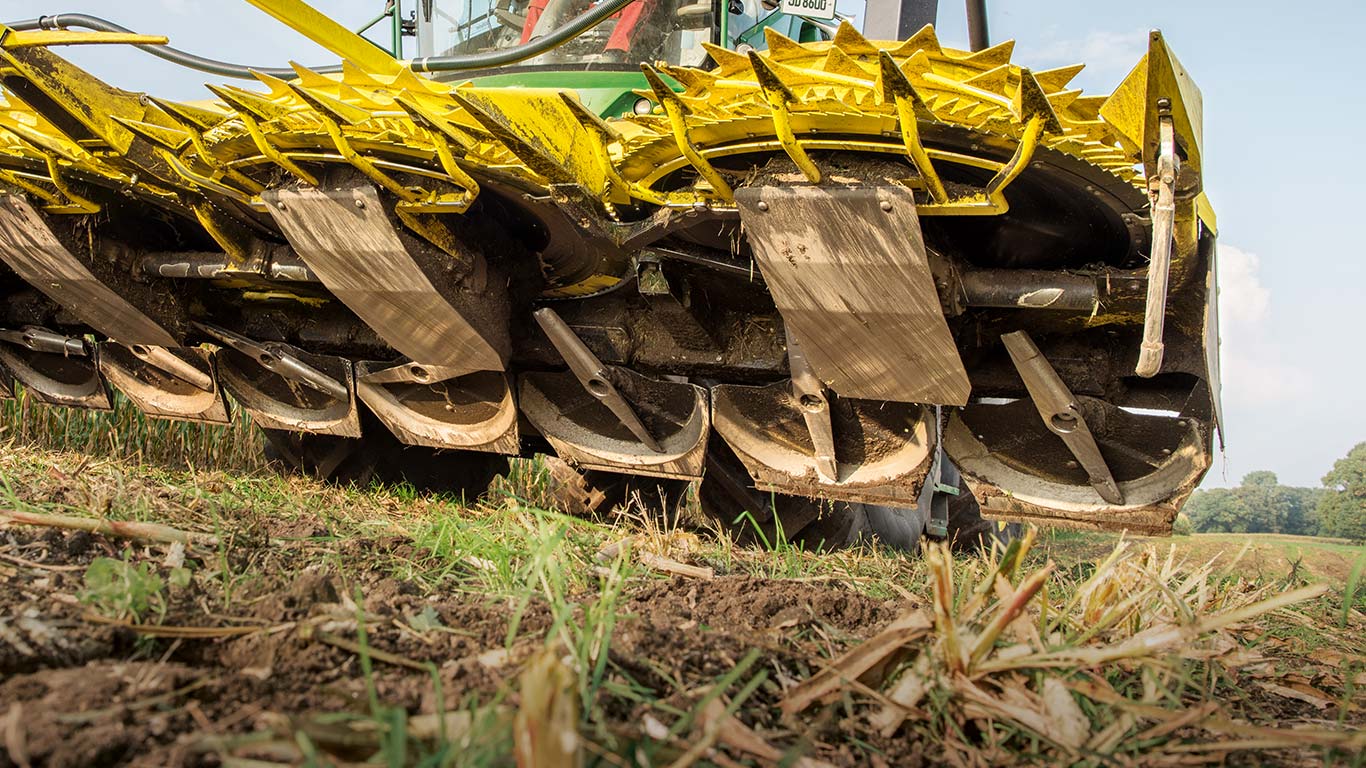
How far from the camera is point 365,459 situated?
4.05 m

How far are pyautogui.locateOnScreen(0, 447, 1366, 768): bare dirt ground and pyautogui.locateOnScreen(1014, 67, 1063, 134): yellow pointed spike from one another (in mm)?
788

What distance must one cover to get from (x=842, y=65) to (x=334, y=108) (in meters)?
1.09

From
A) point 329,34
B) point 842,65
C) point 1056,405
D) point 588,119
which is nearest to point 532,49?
point 329,34

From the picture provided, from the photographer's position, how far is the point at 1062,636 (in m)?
1.67

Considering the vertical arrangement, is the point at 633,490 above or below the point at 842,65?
below

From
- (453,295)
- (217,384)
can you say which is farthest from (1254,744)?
(217,384)

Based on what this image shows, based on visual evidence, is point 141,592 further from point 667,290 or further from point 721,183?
point 667,290

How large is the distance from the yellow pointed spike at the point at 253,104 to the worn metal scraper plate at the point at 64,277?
45.5 inches

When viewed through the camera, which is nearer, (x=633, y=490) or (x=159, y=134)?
(x=159, y=134)

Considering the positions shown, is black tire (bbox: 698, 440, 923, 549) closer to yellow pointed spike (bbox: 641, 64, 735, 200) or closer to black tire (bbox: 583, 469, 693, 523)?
black tire (bbox: 583, 469, 693, 523)

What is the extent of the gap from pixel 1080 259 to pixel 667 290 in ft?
3.39

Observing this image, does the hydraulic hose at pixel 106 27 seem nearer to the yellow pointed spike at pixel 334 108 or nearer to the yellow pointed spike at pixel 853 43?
the yellow pointed spike at pixel 334 108

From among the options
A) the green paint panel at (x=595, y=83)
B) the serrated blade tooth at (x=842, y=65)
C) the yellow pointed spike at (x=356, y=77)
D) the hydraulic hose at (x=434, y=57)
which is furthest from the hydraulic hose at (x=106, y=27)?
the serrated blade tooth at (x=842, y=65)

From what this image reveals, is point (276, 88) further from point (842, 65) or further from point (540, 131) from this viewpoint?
point (842, 65)
